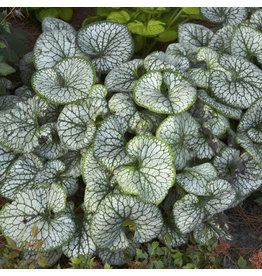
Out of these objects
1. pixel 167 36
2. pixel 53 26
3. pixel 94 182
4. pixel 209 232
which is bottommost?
pixel 209 232

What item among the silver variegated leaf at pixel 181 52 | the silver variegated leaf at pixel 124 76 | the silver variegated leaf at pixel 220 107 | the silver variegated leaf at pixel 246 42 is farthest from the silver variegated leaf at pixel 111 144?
the silver variegated leaf at pixel 246 42

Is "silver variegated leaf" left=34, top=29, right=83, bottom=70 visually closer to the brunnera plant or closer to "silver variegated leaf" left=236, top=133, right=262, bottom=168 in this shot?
the brunnera plant

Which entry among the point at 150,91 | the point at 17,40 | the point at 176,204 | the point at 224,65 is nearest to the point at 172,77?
the point at 150,91

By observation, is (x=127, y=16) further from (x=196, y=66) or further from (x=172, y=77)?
(x=172, y=77)

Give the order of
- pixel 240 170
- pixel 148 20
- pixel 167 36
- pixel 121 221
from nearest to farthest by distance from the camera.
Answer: pixel 121 221, pixel 240 170, pixel 148 20, pixel 167 36

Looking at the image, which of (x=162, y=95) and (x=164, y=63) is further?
(x=164, y=63)

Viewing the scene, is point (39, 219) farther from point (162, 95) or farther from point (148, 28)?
point (148, 28)

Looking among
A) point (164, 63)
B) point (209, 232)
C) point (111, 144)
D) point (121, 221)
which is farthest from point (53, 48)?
point (209, 232)
